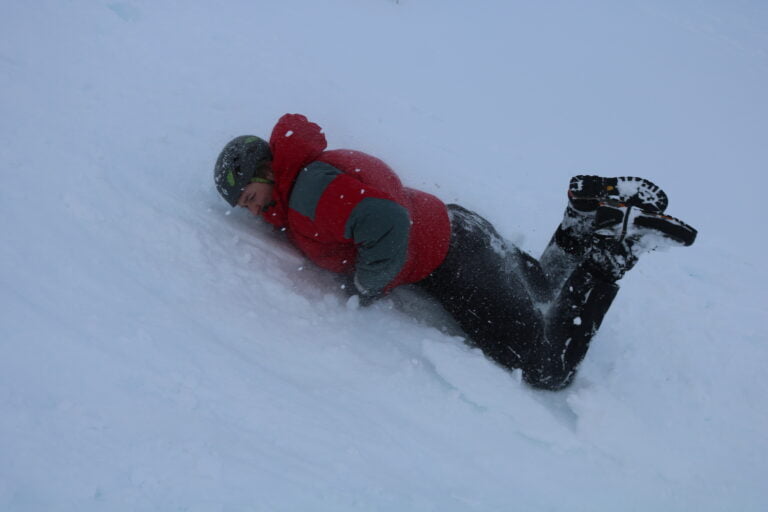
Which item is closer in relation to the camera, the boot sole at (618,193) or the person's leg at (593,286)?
the person's leg at (593,286)

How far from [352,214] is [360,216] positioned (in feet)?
0.11

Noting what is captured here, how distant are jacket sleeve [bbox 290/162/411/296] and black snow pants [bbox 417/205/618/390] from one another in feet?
1.03

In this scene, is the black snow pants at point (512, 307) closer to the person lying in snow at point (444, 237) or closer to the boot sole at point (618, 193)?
the person lying in snow at point (444, 237)

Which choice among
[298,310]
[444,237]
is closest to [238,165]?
[298,310]

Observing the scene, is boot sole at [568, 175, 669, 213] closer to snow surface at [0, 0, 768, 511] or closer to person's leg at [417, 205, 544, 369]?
person's leg at [417, 205, 544, 369]

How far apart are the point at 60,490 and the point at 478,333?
159cm

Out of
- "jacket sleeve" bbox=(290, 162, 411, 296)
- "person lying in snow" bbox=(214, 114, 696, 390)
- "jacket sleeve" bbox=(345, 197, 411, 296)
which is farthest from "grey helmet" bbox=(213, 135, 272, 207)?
"jacket sleeve" bbox=(345, 197, 411, 296)

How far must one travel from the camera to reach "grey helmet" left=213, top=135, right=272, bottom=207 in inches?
80.0

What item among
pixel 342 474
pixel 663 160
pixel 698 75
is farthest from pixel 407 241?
pixel 698 75

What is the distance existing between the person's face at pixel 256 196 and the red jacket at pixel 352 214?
37mm

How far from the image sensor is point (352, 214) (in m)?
Result: 1.94

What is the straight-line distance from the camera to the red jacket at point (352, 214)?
195cm

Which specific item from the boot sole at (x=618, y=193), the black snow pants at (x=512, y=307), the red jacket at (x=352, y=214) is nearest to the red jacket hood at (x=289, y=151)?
the red jacket at (x=352, y=214)

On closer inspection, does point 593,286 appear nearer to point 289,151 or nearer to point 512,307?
point 512,307
